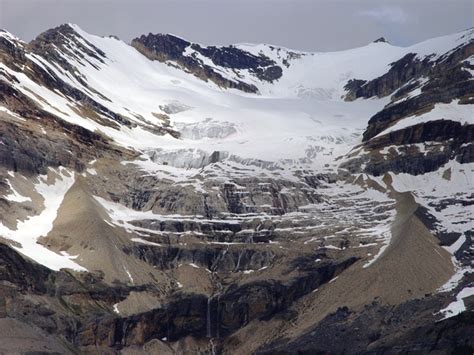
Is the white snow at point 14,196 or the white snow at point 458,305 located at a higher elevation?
the white snow at point 14,196

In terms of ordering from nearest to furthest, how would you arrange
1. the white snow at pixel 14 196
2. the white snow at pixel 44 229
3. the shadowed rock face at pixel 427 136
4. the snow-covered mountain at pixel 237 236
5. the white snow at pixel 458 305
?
the white snow at pixel 458 305 < the snow-covered mountain at pixel 237 236 < the white snow at pixel 44 229 < the white snow at pixel 14 196 < the shadowed rock face at pixel 427 136

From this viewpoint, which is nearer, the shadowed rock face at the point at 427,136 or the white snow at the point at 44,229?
the white snow at the point at 44,229

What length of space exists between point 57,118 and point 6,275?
195 ft

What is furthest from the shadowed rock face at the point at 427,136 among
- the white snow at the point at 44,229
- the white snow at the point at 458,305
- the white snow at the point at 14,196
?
the white snow at the point at 14,196

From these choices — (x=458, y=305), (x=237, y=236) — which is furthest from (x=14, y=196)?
(x=458, y=305)

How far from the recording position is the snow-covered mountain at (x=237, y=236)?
5285 inches

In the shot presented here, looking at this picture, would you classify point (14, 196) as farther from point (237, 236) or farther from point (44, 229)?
point (237, 236)

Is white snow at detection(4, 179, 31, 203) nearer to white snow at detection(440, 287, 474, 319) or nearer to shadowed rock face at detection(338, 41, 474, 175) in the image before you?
shadowed rock face at detection(338, 41, 474, 175)

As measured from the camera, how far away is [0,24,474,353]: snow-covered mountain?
134m

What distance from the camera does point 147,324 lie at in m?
141

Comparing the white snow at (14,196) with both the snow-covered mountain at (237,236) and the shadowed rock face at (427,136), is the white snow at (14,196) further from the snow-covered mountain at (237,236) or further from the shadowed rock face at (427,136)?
the shadowed rock face at (427,136)

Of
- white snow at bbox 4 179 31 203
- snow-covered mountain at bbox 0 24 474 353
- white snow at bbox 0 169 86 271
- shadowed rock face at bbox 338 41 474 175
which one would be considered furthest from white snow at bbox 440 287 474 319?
white snow at bbox 4 179 31 203

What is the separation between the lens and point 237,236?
163750 millimetres

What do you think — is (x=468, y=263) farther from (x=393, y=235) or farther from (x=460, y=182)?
(x=460, y=182)
